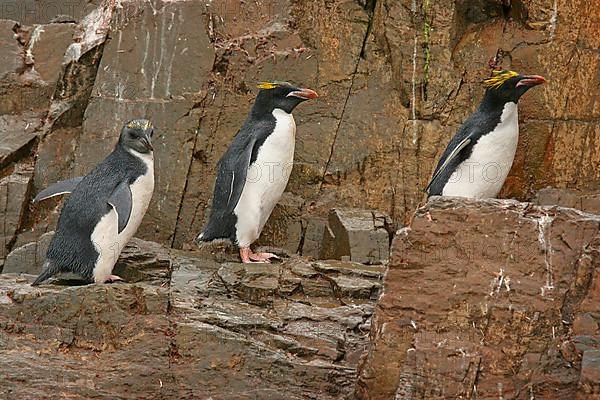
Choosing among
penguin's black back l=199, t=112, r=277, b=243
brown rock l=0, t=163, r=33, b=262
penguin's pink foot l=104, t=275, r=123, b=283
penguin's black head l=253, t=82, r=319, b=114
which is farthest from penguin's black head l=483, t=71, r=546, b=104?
brown rock l=0, t=163, r=33, b=262

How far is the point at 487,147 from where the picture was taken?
859cm

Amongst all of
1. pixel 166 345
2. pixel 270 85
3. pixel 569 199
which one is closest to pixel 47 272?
pixel 166 345

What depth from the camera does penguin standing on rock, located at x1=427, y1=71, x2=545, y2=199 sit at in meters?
8.61

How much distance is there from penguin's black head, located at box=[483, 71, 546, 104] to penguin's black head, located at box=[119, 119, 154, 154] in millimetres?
2497

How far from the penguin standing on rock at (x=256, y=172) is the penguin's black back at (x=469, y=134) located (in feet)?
3.58

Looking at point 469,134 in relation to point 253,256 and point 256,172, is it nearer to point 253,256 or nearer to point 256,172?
point 256,172

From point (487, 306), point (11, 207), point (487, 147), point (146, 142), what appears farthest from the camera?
point (11, 207)

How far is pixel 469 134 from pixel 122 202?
254cm

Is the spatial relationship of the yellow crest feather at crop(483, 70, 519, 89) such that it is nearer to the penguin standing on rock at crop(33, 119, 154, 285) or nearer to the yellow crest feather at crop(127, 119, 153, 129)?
the yellow crest feather at crop(127, 119, 153, 129)

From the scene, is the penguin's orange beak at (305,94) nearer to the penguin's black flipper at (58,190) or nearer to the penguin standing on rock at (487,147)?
the penguin standing on rock at (487,147)

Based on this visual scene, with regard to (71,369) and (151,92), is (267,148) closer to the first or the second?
(151,92)

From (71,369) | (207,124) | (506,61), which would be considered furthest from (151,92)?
(71,369)

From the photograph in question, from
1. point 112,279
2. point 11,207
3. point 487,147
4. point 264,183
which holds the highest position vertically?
point 487,147

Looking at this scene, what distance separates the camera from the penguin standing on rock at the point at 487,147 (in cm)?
861
